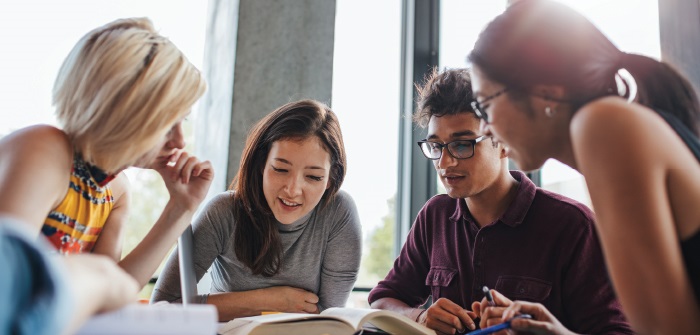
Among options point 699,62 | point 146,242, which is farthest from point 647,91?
point 146,242

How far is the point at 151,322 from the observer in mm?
686

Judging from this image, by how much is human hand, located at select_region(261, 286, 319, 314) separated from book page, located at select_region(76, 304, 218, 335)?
3.65 feet

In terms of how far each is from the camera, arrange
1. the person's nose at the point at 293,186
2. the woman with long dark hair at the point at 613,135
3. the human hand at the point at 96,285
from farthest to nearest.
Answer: the person's nose at the point at 293,186 → the woman with long dark hair at the point at 613,135 → the human hand at the point at 96,285

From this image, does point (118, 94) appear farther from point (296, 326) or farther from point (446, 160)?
point (446, 160)

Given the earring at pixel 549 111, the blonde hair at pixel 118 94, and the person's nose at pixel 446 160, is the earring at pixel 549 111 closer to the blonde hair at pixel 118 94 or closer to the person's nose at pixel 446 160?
the person's nose at pixel 446 160

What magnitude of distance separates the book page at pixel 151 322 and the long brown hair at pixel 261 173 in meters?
1.18

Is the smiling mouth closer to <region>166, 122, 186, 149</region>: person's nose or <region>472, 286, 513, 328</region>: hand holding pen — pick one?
<region>166, 122, 186, 149</region>: person's nose

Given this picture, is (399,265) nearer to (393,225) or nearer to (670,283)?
(670,283)

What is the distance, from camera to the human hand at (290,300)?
1813mm

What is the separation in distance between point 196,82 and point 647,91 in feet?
3.08

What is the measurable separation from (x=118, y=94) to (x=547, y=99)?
86 centimetres

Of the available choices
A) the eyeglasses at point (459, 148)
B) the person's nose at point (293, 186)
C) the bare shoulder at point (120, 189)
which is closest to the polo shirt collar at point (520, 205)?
the eyeglasses at point (459, 148)

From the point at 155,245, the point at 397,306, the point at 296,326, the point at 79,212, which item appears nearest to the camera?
the point at 296,326

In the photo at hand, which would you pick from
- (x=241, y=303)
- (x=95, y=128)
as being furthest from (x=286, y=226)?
(x=95, y=128)
